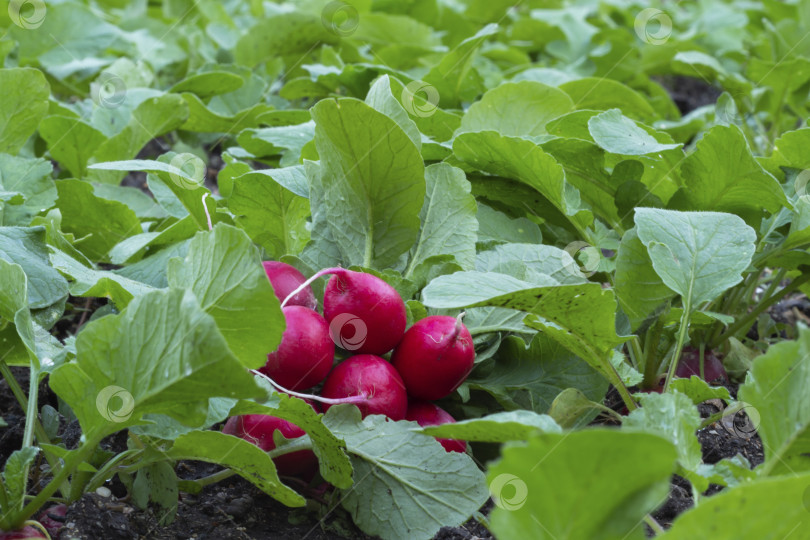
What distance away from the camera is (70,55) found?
215 centimetres

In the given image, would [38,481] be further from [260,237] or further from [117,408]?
[260,237]

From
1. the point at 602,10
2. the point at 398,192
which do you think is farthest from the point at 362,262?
the point at 602,10

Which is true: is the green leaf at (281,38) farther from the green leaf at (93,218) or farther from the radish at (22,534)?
the radish at (22,534)

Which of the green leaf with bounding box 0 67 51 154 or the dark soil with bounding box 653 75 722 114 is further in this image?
the dark soil with bounding box 653 75 722 114

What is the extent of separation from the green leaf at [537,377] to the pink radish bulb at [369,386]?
0.41 feet

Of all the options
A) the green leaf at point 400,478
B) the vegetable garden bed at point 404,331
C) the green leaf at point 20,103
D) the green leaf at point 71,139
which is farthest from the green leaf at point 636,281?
the green leaf at point 71,139

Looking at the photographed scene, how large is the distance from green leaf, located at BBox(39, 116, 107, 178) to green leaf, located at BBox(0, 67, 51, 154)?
20 centimetres

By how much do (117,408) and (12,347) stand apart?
11.5 inches

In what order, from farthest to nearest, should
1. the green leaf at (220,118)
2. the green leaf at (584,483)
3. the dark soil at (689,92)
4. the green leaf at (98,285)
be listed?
the dark soil at (689,92) < the green leaf at (220,118) < the green leaf at (98,285) < the green leaf at (584,483)

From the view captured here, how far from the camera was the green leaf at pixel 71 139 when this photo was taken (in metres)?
1.62

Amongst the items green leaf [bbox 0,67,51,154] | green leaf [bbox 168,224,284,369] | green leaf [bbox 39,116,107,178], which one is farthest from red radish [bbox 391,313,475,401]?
green leaf [bbox 39,116,107,178]

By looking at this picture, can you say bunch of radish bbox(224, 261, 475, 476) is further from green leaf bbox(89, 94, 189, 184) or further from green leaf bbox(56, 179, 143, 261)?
green leaf bbox(89, 94, 189, 184)

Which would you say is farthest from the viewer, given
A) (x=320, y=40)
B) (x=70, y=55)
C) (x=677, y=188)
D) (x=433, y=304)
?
(x=320, y=40)

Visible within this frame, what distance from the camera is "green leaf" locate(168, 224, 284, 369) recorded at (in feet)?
2.64
